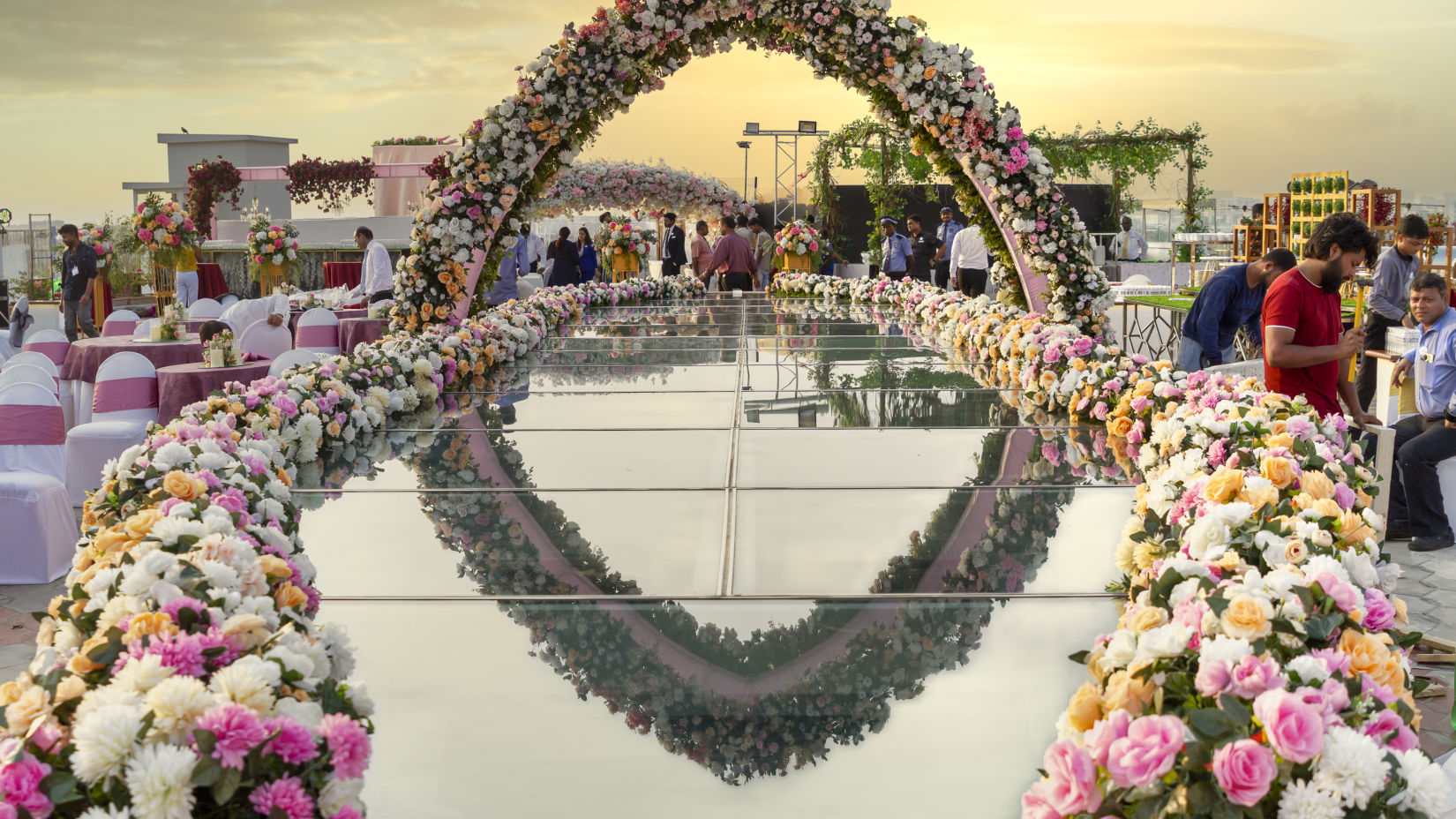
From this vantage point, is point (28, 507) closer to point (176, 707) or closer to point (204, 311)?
point (176, 707)

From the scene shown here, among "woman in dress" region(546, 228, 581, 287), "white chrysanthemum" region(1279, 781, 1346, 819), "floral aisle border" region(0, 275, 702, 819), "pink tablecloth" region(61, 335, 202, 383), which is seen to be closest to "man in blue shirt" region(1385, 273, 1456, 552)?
"white chrysanthemum" region(1279, 781, 1346, 819)

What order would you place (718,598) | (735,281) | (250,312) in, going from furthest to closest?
(735,281), (250,312), (718,598)

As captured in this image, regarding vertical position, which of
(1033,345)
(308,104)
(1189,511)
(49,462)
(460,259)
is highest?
(308,104)

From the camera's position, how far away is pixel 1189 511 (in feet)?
8.13

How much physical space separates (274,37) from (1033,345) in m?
21.6

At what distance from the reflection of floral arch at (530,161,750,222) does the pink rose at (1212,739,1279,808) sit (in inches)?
782

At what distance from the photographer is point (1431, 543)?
18.4 feet

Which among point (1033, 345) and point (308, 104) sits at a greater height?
point (308, 104)

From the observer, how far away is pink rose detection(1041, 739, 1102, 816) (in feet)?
4.61

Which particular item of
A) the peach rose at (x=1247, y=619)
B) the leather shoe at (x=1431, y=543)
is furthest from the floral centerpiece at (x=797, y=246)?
the peach rose at (x=1247, y=619)

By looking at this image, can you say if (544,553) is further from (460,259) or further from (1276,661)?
(460,259)

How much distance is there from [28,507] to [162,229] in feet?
25.6

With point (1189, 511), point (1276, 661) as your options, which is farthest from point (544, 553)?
point (1276, 661)

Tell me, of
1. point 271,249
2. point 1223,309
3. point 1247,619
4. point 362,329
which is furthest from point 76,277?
point 1247,619
